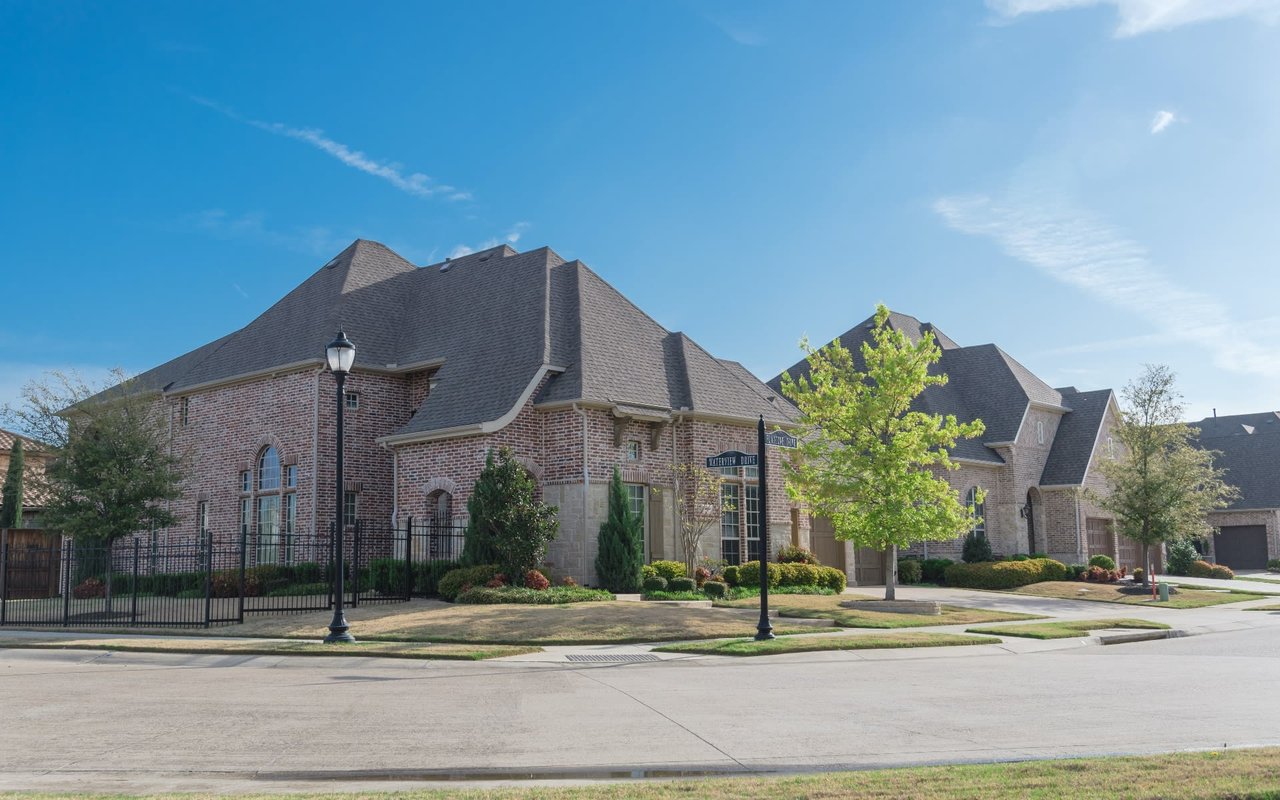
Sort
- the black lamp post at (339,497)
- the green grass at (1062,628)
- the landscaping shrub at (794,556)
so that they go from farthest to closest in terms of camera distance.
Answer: the landscaping shrub at (794,556), the green grass at (1062,628), the black lamp post at (339,497)

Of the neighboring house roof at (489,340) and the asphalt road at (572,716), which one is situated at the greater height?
the neighboring house roof at (489,340)

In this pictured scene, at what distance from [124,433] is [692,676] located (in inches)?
741

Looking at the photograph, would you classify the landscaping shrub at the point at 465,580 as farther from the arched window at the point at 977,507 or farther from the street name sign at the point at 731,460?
the arched window at the point at 977,507

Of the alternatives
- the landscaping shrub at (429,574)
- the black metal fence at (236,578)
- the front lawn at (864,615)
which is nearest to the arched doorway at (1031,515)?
the front lawn at (864,615)

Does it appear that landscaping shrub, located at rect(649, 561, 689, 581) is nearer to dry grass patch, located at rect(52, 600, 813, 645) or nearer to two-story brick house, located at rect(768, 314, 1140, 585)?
dry grass patch, located at rect(52, 600, 813, 645)

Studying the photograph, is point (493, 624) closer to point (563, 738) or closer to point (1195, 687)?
point (563, 738)

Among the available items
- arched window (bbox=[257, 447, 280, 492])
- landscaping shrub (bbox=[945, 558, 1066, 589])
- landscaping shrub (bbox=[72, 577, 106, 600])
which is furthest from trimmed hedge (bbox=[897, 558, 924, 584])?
landscaping shrub (bbox=[72, 577, 106, 600])

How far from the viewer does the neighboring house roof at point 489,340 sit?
88.2 feet

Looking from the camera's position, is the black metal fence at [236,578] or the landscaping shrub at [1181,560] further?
the landscaping shrub at [1181,560]

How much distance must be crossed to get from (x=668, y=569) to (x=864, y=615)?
583cm

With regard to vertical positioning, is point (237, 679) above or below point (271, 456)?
below

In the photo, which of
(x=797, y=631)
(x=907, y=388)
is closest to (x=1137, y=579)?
(x=907, y=388)

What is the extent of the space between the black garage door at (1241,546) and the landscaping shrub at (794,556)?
33.8 m

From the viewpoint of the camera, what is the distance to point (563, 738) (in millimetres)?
9125
